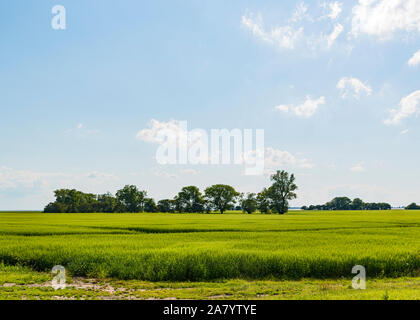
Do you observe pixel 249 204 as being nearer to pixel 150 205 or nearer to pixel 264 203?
pixel 264 203

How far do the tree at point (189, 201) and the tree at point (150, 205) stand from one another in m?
11.4

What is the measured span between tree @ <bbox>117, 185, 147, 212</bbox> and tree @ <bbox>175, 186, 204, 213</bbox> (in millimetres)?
17832

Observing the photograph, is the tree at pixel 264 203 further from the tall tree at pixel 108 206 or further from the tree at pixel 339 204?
the tree at pixel 339 204

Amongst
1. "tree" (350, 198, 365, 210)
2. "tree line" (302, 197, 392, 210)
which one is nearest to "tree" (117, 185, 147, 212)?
"tree line" (302, 197, 392, 210)

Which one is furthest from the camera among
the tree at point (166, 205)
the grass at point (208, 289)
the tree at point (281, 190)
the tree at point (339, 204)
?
the tree at point (339, 204)

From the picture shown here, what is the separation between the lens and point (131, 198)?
137875 millimetres

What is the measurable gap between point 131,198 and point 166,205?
16606mm

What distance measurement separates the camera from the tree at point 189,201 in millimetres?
134000

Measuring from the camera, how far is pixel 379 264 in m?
15.4

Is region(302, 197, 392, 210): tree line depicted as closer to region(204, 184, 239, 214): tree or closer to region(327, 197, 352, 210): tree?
region(327, 197, 352, 210): tree

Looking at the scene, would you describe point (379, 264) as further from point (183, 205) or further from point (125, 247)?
point (183, 205)

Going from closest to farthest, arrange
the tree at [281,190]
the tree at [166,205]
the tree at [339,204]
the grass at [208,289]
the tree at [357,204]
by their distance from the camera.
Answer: the grass at [208,289]
the tree at [281,190]
the tree at [166,205]
the tree at [357,204]
the tree at [339,204]

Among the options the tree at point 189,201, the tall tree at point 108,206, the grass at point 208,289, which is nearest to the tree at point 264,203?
the tree at point 189,201
